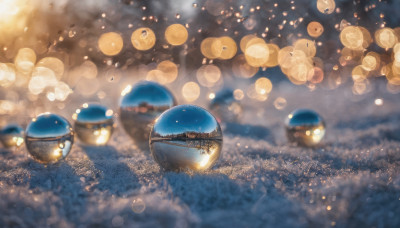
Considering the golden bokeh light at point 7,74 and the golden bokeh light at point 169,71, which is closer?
the golden bokeh light at point 7,74

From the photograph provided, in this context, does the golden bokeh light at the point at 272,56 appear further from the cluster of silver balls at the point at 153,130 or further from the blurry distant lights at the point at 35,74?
the cluster of silver balls at the point at 153,130

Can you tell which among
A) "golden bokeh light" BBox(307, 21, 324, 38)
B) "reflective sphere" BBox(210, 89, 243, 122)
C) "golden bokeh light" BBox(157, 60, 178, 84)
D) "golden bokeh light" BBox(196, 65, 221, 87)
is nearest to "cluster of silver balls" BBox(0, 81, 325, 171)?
"reflective sphere" BBox(210, 89, 243, 122)

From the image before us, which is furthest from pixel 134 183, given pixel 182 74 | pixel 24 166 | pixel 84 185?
pixel 182 74

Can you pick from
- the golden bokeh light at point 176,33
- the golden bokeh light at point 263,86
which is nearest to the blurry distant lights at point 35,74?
the golden bokeh light at point 176,33

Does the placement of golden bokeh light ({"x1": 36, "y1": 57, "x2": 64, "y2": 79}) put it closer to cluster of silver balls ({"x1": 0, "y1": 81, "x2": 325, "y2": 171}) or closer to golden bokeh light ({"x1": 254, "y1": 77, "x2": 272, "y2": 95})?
golden bokeh light ({"x1": 254, "y1": 77, "x2": 272, "y2": 95})

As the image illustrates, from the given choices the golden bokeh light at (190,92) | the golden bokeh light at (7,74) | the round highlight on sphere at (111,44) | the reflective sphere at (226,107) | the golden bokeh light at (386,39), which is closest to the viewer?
the reflective sphere at (226,107)

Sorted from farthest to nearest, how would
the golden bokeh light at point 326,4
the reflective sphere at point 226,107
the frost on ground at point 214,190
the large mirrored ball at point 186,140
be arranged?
the reflective sphere at point 226,107 → the golden bokeh light at point 326,4 → the large mirrored ball at point 186,140 → the frost on ground at point 214,190

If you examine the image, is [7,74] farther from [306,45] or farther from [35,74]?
[306,45]
